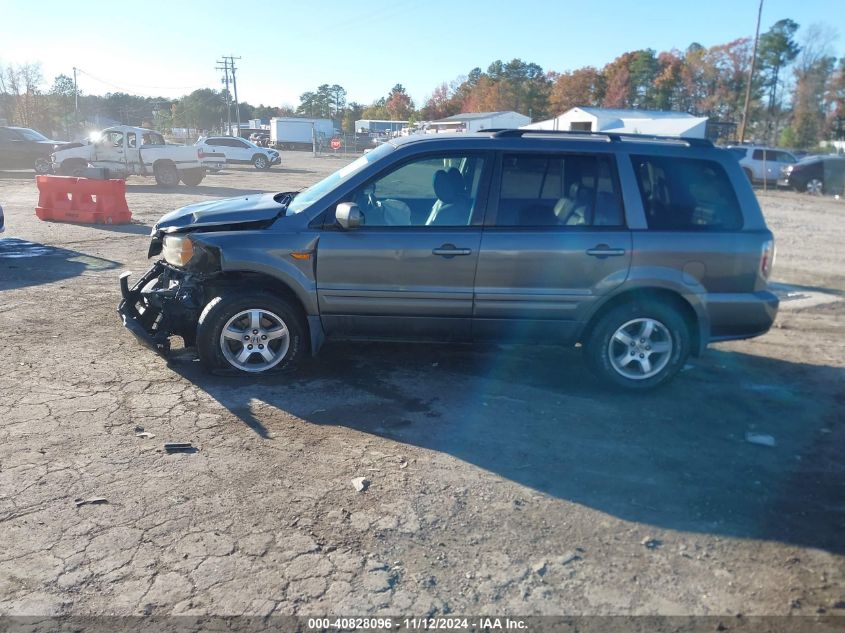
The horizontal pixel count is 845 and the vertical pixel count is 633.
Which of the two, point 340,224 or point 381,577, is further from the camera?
point 340,224

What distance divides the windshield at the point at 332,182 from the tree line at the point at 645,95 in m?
58.0

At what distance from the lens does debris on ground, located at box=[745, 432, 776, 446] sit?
4812 millimetres

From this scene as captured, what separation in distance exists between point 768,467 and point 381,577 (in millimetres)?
2676

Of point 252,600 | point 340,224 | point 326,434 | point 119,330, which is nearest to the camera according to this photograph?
point 252,600

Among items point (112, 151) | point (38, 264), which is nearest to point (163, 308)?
point (38, 264)

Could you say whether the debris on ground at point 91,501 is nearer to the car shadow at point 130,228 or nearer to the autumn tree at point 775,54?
the car shadow at point 130,228

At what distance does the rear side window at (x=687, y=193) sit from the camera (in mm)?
5438

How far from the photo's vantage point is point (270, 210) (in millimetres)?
5570

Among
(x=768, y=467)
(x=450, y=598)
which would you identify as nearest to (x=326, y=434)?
(x=450, y=598)

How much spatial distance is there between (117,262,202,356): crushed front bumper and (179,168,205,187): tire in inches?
738

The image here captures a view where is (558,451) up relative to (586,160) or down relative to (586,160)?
down

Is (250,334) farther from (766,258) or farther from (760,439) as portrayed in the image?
(766,258)

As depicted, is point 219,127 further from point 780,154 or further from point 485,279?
point 485,279

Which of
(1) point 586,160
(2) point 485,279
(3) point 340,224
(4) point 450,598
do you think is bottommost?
(4) point 450,598
